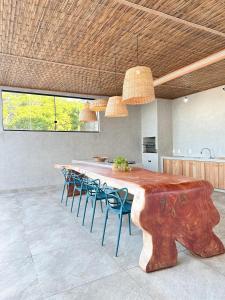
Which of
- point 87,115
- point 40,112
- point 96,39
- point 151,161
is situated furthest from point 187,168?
point 40,112

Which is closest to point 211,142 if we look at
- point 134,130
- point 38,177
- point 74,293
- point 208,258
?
point 134,130

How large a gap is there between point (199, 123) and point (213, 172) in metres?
1.75

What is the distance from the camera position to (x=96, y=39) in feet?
11.1

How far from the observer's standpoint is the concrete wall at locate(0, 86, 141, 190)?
5.90 m

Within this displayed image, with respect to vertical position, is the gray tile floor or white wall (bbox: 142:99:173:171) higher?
white wall (bbox: 142:99:173:171)

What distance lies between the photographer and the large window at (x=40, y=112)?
5.98 meters

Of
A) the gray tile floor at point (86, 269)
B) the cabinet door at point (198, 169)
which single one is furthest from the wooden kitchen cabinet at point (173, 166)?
the gray tile floor at point (86, 269)

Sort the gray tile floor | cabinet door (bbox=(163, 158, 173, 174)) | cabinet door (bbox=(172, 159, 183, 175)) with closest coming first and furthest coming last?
the gray tile floor
cabinet door (bbox=(172, 159, 183, 175))
cabinet door (bbox=(163, 158, 173, 174))

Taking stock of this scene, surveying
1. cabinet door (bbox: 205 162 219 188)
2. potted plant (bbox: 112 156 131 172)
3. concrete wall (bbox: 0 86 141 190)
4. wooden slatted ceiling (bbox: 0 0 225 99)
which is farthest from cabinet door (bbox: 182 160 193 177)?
potted plant (bbox: 112 156 131 172)

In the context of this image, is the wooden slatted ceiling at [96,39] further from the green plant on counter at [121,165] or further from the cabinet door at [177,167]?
the cabinet door at [177,167]

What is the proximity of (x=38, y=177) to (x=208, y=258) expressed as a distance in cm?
504

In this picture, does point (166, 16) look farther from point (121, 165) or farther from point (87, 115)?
point (87, 115)

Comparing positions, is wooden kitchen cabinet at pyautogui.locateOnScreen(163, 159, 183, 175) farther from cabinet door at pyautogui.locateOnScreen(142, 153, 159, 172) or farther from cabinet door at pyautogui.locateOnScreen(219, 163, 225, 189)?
cabinet door at pyautogui.locateOnScreen(219, 163, 225, 189)

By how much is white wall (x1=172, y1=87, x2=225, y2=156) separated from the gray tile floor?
3381 millimetres
